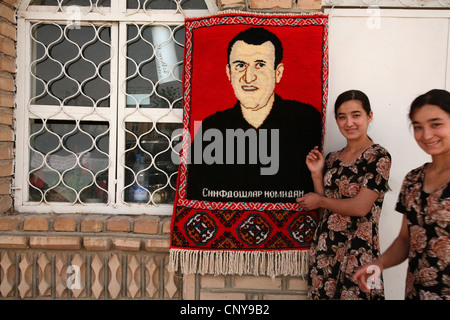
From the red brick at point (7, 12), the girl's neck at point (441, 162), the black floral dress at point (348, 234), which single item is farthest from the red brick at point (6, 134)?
the girl's neck at point (441, 162)

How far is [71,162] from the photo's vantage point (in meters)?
2.62

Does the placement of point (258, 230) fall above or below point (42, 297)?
above

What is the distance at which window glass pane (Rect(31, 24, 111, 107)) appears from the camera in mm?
2607

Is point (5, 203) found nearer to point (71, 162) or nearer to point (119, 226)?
point (71, 162)

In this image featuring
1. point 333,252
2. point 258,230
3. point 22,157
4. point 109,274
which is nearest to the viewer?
point 333,252

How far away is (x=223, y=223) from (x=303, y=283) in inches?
29.7

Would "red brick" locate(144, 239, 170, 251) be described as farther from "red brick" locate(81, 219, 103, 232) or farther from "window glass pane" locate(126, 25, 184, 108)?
"window glass pane" locate(126, 25, 184, 108)

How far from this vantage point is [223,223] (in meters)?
2.30

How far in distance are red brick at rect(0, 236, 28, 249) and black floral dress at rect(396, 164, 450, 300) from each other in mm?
2599

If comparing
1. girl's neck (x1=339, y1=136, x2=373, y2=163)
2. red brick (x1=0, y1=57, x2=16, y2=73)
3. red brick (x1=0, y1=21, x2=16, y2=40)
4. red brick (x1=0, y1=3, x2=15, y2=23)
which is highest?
red brick (x1=0, y1=3, x2=15, y2=23)

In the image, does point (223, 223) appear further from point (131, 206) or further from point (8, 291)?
point (8, 291)

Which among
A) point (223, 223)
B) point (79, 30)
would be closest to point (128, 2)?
point (79, 30)

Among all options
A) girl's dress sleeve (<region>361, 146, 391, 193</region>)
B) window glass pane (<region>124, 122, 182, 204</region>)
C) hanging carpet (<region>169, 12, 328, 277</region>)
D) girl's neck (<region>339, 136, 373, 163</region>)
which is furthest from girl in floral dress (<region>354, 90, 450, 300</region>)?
window glass pane (<region>124, 122, 182, 204</region>)

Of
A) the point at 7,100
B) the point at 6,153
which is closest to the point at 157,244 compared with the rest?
the point at 6,153
